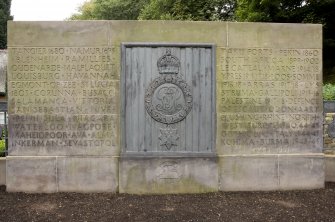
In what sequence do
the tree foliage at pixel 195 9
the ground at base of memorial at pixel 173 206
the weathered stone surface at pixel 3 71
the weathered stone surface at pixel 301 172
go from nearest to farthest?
the ground at base of memorial at pixel 173 206 → the weathered stone surface at pixel 301 172 → the tree foliage at pixel 195 9 → the weathered stone surface at pixel 3 71

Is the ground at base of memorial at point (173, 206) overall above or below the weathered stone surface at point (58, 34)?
below

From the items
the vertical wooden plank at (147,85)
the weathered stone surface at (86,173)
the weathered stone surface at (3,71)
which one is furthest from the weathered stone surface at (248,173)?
the weathered stone surface at (3,71)

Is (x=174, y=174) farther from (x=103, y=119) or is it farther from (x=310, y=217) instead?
(x=310, y=217)

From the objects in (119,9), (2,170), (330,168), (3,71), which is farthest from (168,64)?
(119,9)

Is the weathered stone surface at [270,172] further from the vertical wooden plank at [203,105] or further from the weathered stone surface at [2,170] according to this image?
the weathered stone surface at [2,170]

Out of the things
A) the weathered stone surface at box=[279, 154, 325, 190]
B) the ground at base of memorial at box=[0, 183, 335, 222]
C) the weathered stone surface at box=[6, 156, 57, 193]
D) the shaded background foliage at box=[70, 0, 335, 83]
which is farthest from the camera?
the shaded background foliage at box=[70, 0, 335, 83]

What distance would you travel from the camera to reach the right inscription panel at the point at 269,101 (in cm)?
633

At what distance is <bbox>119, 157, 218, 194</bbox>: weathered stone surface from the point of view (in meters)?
6.18

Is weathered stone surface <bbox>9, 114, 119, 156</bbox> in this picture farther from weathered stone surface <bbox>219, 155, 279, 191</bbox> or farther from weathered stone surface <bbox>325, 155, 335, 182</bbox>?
weathered stone surface <bbox>325, 155, 335, 182</bbox>

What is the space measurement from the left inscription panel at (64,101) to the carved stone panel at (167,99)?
25 centimetres

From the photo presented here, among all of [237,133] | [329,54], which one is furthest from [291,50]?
[329,54]

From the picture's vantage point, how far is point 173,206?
5.55 meters

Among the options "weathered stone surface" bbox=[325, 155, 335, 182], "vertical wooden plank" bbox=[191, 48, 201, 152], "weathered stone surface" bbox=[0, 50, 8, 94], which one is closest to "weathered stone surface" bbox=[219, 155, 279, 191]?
"vertical wooden plank" bbox=[191, 48, 201, 152]

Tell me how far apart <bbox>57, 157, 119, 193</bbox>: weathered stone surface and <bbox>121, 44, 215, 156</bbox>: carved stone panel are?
433mm
